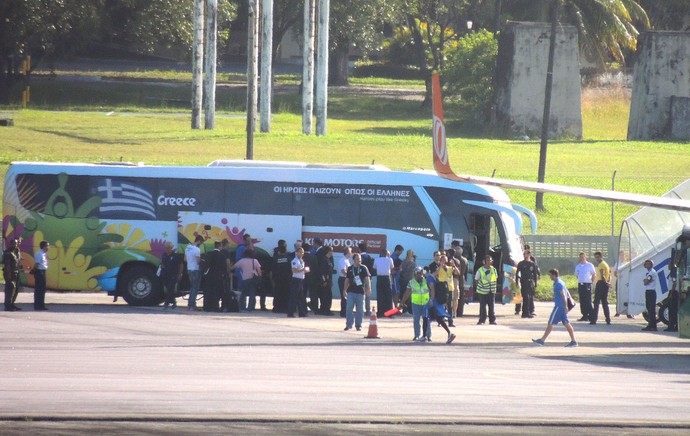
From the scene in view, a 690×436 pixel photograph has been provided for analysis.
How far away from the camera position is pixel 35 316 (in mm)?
22109

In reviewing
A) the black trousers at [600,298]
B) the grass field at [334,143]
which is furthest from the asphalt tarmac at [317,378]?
the grass field at [334,143]

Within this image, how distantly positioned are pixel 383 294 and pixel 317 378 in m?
9.22

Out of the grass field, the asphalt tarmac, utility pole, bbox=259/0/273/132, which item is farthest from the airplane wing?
utility pole, bbox=259/0/273/132

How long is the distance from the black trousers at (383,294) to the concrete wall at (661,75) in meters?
35.2

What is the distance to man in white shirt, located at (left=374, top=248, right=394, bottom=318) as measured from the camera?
953 inches

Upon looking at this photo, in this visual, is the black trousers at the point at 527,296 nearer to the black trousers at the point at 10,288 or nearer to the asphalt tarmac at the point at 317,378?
the asphalt tarmac at the point at 317,378

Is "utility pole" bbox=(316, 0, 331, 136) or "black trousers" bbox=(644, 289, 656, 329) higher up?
"utility pole" bbox=(316, 0, 331, 136)

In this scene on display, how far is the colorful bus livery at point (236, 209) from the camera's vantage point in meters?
25.7

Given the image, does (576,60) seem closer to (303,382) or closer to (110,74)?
(110,74)

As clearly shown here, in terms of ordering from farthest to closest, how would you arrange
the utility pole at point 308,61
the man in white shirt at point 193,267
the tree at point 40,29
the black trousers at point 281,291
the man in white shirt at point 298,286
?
the tree at point 40,29, the utility pole at point 308,61, the black trousers at point 281,291, the man in white shirt at point 193,267, the man in white shirt at point 298,286

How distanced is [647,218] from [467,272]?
420cm

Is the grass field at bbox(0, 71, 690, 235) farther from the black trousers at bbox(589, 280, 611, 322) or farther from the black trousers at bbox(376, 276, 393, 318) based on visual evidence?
the black trousers at bbox(376, 276, 393, 318)

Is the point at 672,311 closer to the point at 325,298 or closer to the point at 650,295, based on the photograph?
the point at 650,295

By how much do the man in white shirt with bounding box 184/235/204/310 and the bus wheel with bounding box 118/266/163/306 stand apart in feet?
2.90
